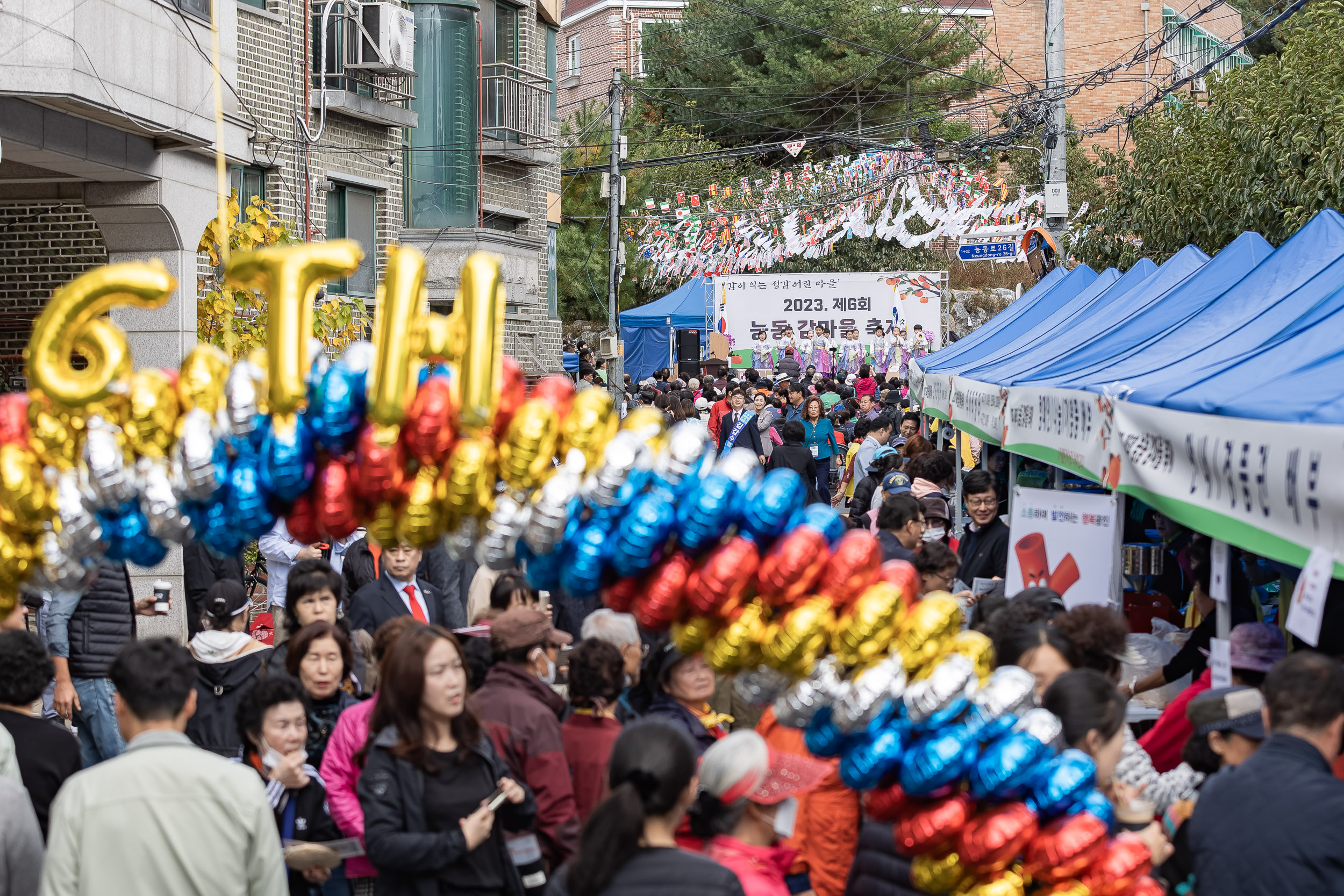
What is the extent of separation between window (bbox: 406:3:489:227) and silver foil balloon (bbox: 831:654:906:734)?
18210 mm

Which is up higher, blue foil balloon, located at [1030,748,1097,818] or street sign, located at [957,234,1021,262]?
street sign, located at [957,234,1021,262]

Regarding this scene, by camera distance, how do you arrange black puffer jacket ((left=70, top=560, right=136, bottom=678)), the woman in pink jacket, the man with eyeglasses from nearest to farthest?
the woman in pink jacket < black puffer jacket ((left=70, top=560, right=136, bottom=678)) < the man with eyeglasses

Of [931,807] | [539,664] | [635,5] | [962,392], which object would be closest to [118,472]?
[931,807]

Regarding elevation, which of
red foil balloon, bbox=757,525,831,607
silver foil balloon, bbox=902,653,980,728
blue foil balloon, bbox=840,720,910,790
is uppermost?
red foil balloon, bbox=757,525,831,607

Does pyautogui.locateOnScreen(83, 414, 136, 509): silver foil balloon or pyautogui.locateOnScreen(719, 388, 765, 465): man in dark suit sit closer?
pyautogui.locateOnScreen(83, 414, 136, 509): silver foil balloon

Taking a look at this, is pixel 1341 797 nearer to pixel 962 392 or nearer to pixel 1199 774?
pixel 1199 774

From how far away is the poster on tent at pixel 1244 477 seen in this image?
336 centimetres

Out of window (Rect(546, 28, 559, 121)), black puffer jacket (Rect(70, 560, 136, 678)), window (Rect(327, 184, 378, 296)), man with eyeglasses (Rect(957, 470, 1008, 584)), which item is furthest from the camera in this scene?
window (Rect(546, 28, 559, 121))

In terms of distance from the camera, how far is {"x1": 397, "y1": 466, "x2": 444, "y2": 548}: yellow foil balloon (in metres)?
3.25

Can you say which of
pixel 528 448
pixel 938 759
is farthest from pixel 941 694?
pixel 528 448

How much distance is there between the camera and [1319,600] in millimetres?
3500

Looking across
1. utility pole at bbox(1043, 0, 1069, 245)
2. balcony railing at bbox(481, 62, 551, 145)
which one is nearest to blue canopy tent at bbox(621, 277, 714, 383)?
balcony railing at bbox(481, 62, 551, 145)

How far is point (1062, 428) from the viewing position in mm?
6766

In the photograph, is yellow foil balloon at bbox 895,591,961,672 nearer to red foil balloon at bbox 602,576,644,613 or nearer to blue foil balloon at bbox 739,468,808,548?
blue foil balloon at bbox 739,468,808,548
